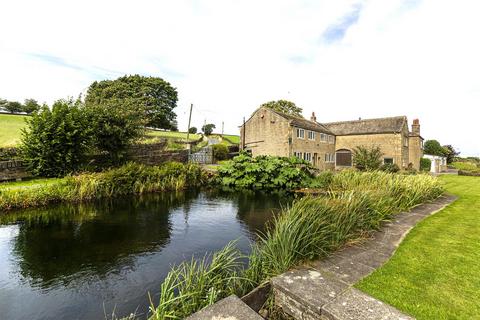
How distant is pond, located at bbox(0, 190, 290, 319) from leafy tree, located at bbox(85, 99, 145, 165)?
233 inches

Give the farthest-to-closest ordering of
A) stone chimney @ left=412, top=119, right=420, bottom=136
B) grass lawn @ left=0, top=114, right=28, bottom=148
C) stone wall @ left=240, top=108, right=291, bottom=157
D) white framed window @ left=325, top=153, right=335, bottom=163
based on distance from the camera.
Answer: white framed window @ left=325, top=153, right=335, bottom=163, stone chimney @ left=412, top=119, right=420, bottom=136, stone wall @ left=240, top=108, right=291, bottom=157, grass lawn @ left=0, top=114, right=28, bottom=148

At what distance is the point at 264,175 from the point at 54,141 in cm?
1474

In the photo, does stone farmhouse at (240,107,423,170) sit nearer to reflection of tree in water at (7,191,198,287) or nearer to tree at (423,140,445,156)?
reflection of tree in water at (7,191,198,287)

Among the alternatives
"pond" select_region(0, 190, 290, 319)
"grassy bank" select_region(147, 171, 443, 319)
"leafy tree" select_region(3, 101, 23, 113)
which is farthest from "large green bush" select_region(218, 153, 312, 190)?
"leafy tree" select_region(3, 101, 23, 113)

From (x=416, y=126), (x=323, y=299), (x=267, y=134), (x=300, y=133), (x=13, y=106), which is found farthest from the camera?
(x=13, y=106)

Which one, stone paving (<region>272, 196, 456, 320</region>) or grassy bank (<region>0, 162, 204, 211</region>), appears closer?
stone paving (<region>272, 196, 456, 320</region>)

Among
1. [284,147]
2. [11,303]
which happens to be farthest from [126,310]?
[284,147]

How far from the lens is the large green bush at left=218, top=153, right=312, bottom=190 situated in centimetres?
2017

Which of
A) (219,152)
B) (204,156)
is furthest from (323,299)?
(219,152)

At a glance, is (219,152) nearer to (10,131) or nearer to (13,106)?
(10,131)

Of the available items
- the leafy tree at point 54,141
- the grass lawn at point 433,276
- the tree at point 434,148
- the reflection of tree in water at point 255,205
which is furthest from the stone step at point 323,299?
the tree at point 434,148

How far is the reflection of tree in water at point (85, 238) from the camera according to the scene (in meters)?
6.04

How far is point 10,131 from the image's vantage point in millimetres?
23125

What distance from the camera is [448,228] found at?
22.0 ft
